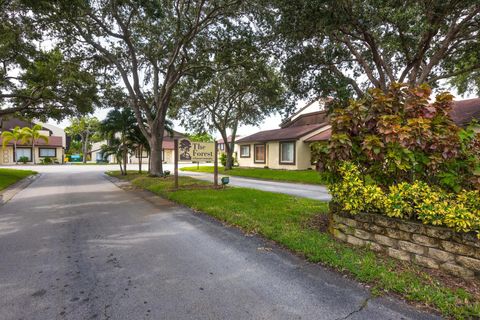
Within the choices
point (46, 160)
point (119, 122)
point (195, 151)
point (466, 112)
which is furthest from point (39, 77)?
point (46, 160)

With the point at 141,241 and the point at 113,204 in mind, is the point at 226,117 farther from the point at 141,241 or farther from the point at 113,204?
the point at 141,241

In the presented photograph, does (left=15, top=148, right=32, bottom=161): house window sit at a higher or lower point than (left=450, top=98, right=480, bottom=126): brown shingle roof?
lower

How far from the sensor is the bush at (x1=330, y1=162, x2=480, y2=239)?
3514mm

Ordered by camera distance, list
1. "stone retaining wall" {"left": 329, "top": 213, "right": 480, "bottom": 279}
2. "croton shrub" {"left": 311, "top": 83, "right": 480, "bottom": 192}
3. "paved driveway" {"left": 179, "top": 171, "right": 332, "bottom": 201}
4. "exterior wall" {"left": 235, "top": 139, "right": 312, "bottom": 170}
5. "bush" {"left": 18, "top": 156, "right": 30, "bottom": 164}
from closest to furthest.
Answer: "stone retaining wall" {"left": 329, "top": 213, "right": 480, "bottom": 279} → "croton shrub" {"left": 311, "top": 83, "right": 480, "bottom": 192} → "paved driveway" {"left": 179, "top": 171, "right": 332, "bottom": 201} → "exterior wall" {"left": 235, "top": 139, "right": 312, "bottom": 170} → "bush" {"left": 18, "top": 156, "right": 30, "bottom": 164}

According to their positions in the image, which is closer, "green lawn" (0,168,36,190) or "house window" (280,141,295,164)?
"green lawn" (0,168,36,190)

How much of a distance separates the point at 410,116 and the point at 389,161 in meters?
0.86

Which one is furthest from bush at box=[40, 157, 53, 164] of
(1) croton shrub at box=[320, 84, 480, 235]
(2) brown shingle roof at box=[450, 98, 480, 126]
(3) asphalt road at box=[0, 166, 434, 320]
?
(2) brown shingle roof at box=[450, 98, 480, 126]

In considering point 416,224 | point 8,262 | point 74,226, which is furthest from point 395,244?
point 74,226

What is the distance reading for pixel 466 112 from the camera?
15.3m

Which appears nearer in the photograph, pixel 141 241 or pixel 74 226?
pixel 141 241

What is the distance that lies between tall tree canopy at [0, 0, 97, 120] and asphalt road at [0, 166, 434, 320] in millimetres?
10918

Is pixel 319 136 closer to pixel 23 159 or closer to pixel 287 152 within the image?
pixel 287 152

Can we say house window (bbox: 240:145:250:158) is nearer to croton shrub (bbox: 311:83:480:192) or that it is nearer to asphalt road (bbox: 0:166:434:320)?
asphalt road (bbox: 0:166:434:320)

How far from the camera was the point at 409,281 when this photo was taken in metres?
3.29
